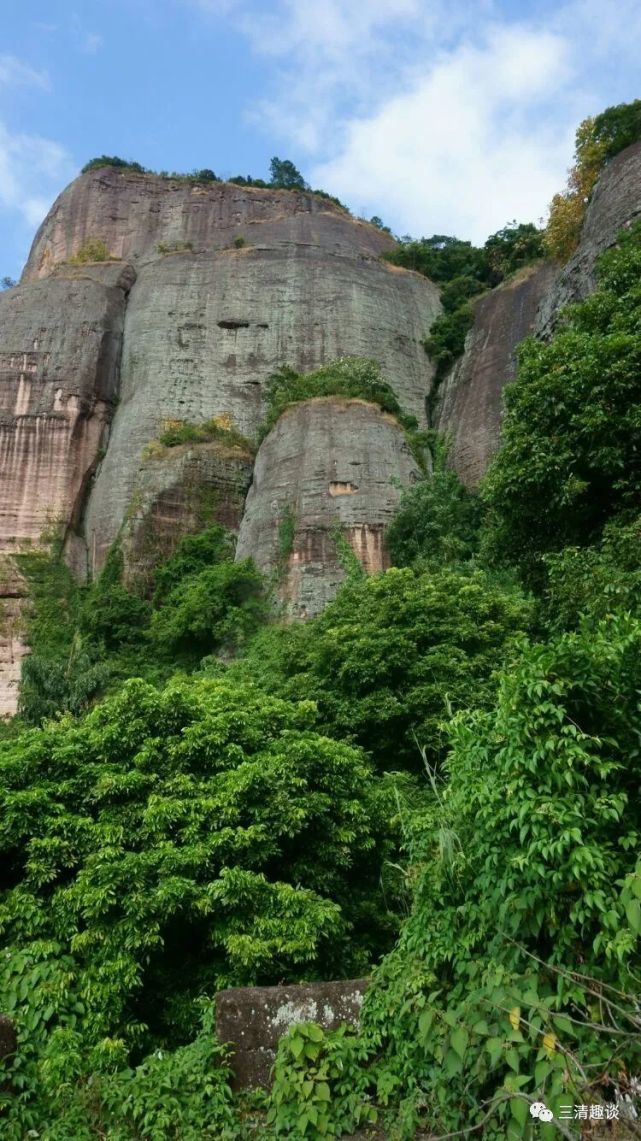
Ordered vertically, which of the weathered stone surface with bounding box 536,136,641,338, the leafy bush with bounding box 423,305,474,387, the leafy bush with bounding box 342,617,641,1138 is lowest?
the leafy bush with bounding box 342,617,641,1138

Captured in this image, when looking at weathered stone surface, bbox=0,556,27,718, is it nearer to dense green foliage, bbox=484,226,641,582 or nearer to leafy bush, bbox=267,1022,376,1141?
dense green foliage, bbox=484,226,641,582

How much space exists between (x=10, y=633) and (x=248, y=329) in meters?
14.7

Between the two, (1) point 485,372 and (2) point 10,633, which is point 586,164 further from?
(2) point 10,633

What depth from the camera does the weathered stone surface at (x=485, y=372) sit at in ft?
86.2

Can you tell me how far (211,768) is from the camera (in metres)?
8.53

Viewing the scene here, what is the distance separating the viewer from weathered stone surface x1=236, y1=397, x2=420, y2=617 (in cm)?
2106

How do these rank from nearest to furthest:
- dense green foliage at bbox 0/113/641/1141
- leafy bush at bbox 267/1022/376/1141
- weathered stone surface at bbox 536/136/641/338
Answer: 1. dense green foliage at bbox 0/113/641/1141
2. leafy bush at bbox 267/1022/376/1141
3. weathered stone surface at bbox 536/136/641/338

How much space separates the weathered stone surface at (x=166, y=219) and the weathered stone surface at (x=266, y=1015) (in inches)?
1332

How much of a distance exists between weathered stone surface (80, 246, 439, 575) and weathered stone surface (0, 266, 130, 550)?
2.74 ft

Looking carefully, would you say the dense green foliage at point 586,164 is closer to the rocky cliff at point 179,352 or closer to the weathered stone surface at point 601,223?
the weathered stone surface at point 601,223

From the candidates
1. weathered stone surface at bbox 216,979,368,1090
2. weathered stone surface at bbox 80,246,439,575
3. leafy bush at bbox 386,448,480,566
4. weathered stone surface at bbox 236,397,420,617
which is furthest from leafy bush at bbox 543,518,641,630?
weathered stone surface at bbox 80,246,439,575

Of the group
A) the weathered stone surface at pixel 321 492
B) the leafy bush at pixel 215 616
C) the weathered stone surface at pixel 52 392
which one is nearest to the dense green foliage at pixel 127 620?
the leafy bush at pixel 215 616

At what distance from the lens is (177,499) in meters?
26.0

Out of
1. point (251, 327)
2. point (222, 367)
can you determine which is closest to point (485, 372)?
point (251, 327)
